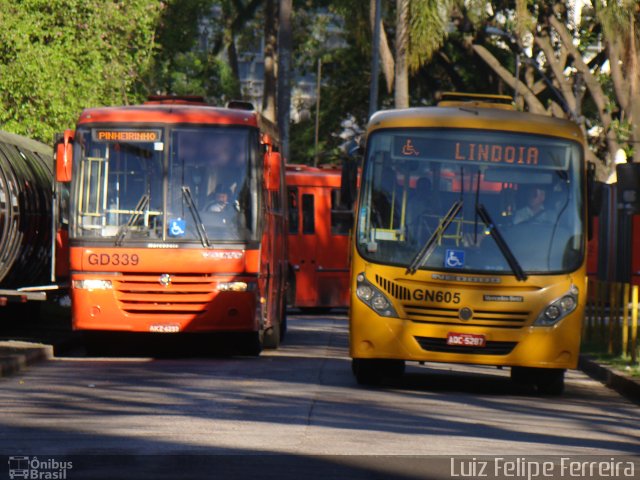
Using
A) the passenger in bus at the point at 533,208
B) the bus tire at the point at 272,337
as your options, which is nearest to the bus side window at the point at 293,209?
the bus tire at the point at 272,337

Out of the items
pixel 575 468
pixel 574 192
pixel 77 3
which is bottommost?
pixel 575 468

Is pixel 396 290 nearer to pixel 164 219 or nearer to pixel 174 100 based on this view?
pixel 164 219

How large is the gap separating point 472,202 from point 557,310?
1351 millimetres

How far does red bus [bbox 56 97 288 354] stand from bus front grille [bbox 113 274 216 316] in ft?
0.04

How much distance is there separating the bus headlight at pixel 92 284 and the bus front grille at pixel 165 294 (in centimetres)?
9

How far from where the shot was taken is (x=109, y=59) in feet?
107

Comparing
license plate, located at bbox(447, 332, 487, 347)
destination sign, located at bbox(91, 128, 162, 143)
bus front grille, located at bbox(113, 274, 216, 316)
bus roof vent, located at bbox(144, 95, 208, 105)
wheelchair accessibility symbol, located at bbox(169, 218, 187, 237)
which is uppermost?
bus roof vent, located at bbox(144, 95, 208, 105)

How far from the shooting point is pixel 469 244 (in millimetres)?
16172

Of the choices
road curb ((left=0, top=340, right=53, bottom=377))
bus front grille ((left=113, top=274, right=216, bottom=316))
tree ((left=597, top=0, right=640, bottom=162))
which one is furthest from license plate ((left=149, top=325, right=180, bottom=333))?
tree ((left=597, top=0, right=640, bottom=162))

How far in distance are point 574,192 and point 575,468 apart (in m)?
6.39

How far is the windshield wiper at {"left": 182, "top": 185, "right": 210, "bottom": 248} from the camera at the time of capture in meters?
19.7

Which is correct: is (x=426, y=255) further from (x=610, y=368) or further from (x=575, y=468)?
(x=575, y=468)

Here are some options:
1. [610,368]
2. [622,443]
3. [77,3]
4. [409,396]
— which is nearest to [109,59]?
[77,3]

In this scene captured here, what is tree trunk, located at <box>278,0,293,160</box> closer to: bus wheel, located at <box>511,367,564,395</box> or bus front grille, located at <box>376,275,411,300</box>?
bus wheel, located at <box>511,367,564,395</box>
